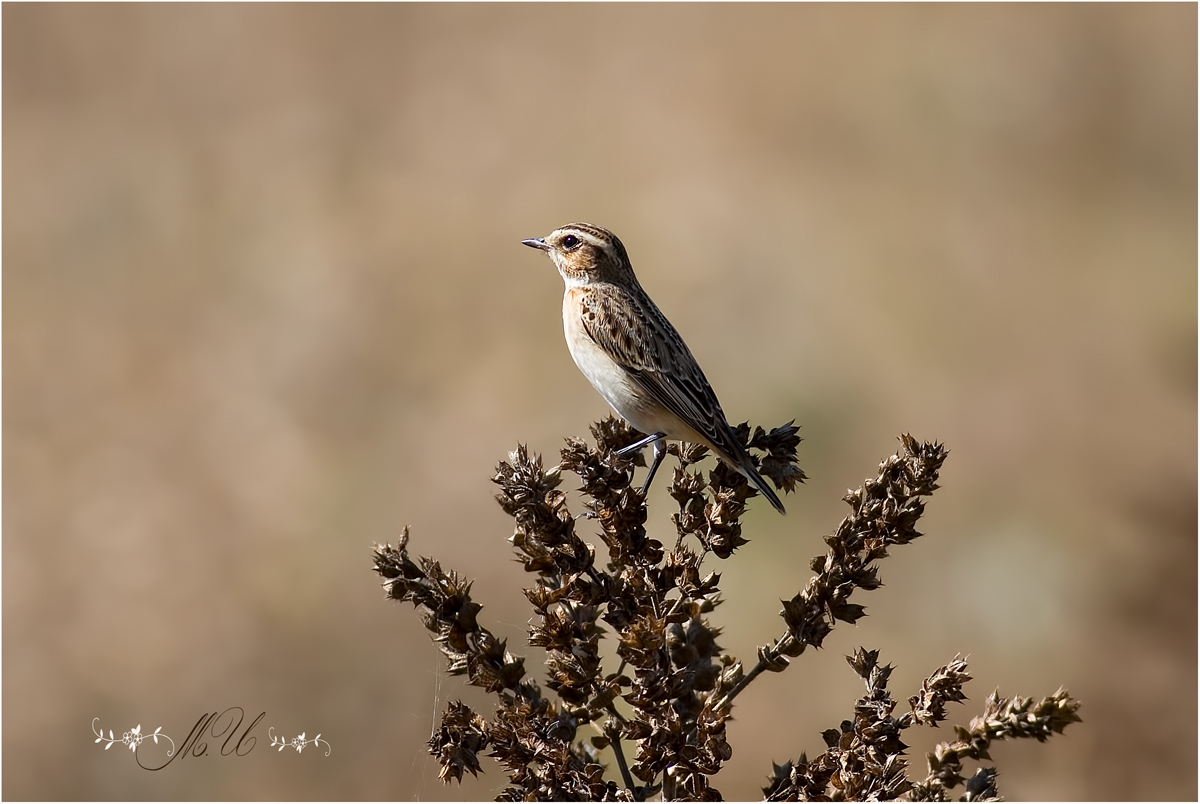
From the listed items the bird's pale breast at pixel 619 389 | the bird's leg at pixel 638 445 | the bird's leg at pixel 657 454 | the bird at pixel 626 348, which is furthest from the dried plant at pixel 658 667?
the bird's pale breast at pixel 619 389

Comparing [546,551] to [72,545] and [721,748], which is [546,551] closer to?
[721,748]

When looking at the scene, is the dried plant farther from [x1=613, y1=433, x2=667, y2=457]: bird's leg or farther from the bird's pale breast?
the bird's pale breast

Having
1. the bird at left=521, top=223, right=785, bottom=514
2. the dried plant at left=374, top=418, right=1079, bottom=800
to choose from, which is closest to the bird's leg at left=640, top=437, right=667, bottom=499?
the bird at left=521, top=223, right=785, bottom=514

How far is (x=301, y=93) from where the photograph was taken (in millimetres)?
11727

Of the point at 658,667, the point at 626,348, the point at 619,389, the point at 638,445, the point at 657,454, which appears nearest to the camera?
the point at 658,667

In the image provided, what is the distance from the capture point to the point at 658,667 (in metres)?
2.64

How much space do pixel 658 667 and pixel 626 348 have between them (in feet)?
10.8

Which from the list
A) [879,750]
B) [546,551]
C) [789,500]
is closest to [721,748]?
[879,750]

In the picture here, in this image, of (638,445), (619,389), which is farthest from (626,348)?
(638,445)

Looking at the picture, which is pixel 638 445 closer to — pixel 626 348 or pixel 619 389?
pixel 619 389

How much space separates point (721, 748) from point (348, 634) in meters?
6.55

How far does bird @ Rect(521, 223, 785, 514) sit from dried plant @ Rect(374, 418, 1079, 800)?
1.66m

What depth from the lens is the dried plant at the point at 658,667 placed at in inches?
104

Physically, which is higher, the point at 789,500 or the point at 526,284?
the point at 526,284
